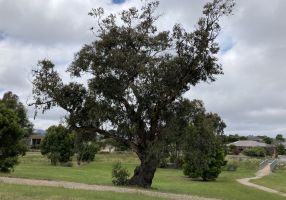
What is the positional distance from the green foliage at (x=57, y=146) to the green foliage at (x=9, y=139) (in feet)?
113

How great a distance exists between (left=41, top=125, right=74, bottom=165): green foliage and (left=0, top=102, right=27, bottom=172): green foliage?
34.6 meters

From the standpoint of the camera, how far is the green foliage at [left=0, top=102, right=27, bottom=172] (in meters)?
29.9

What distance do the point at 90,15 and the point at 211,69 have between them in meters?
7.20

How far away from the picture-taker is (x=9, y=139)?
100 ft

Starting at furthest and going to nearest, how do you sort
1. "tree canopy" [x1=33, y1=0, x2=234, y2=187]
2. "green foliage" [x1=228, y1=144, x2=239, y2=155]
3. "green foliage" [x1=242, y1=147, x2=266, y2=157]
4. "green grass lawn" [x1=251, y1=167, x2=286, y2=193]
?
"green foliage" [x1=228, y1=144, x2=239, y2=155] → "green foliage" [x1=242, y1=147, x2=266, y2=157] → "green grass lawn" [x1=251, y1=167, x2=286, y2=193] → "tree canopy" [x1=33, y1=0, x2=234, y2=187]

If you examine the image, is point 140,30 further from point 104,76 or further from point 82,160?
point 82,160

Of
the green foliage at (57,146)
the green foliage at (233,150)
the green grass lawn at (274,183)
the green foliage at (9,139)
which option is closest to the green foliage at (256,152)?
the green foliage at (233,150)

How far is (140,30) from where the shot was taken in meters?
25.2

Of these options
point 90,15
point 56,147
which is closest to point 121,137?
point 90,15

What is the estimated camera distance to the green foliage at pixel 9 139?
98.1 ft

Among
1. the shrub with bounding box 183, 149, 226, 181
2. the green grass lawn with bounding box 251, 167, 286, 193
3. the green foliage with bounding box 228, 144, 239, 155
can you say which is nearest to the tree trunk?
the green grass lawn with bounding box 251, 167, 286, 193

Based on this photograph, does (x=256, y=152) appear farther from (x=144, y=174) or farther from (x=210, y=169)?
(x=144, y=174)

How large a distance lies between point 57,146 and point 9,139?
36.8 meters

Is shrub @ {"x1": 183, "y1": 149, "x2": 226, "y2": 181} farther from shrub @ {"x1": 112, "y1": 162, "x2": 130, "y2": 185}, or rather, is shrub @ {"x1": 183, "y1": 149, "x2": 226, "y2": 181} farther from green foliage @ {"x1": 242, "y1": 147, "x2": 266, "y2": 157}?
green foliage @ {"x1": 242, "y1": 147, "x2": 266, "y2": 157}
